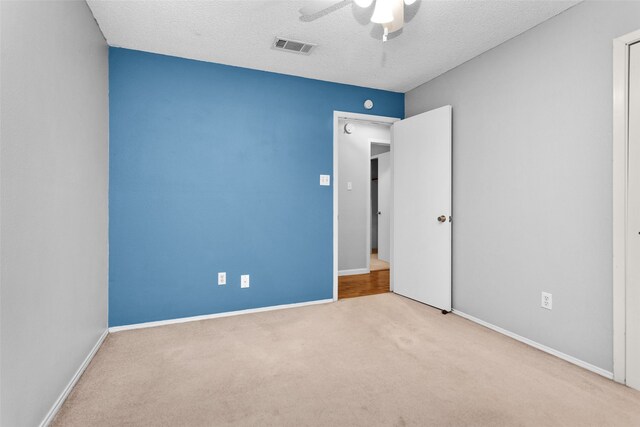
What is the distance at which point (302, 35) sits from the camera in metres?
2.67

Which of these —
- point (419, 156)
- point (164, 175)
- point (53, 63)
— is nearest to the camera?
point (53, 63)

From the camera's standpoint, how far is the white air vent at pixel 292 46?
2.77 m

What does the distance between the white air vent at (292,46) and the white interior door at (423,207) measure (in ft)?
4.73

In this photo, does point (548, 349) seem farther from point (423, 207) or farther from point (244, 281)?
point (244, 281)

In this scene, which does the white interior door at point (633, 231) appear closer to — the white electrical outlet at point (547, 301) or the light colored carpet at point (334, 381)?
the light colored carpet at point (334, 381)

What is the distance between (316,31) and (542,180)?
2.08m

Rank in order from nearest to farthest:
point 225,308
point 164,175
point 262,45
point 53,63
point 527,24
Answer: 1. point 53,63
2. point 527,24
3. point 262,45
4. point 164,175
5. point 225,308

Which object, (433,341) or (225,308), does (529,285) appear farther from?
(225,308)

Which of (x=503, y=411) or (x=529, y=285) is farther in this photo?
(x=529, y=285)

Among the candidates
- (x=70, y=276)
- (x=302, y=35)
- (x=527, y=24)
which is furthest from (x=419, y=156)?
(x=70, y=276)

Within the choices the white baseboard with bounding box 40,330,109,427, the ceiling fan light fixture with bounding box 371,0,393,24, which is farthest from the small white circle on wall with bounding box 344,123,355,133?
the white baseboard with bounding box 40,330,109,427

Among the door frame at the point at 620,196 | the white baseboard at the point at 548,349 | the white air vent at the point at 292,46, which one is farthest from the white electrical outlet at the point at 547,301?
the white air vent at the point at 292,46

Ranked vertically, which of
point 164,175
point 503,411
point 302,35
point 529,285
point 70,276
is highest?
point 302,35

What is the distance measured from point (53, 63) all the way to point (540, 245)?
335 centimetres
